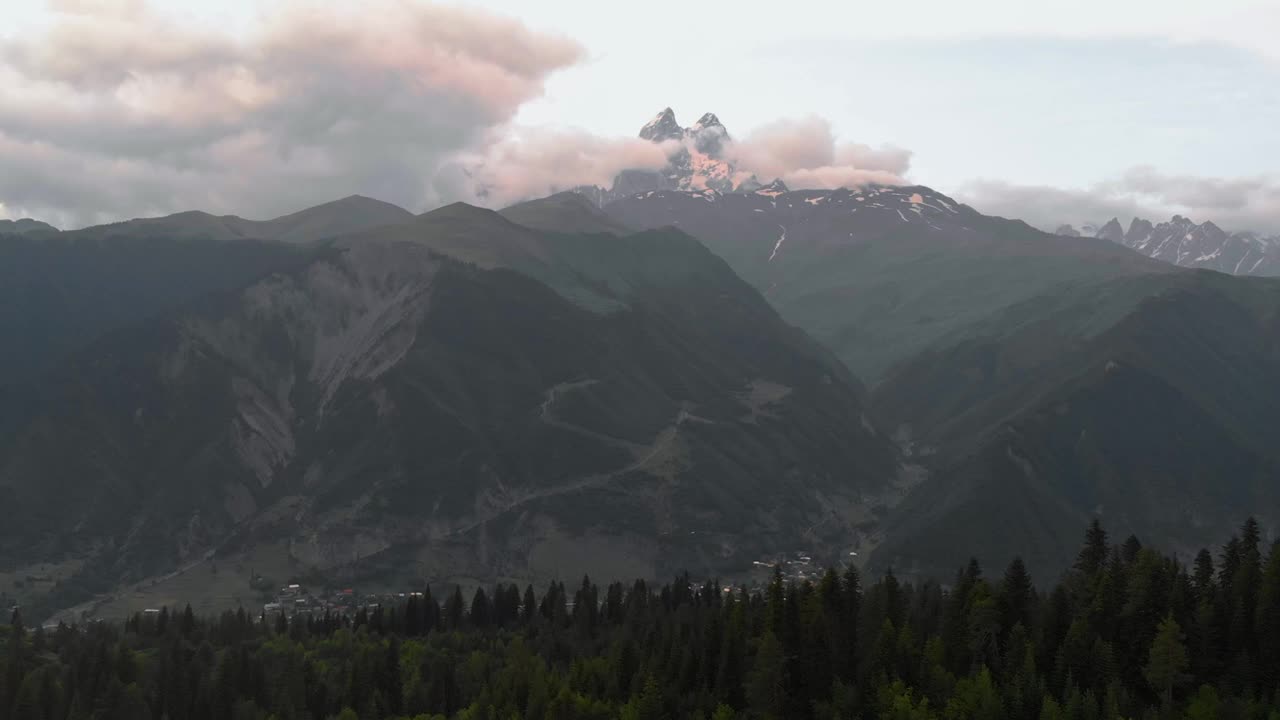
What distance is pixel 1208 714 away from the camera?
185m

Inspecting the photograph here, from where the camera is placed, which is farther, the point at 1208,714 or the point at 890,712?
the point at 890,712

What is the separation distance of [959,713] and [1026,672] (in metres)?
12.1

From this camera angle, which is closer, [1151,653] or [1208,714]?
[1208,714]

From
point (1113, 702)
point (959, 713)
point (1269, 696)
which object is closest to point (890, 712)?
point (959, 713)

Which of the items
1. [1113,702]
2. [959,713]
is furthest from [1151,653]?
[959,713]

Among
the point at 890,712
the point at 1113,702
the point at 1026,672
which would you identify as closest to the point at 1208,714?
the point at 1113,702

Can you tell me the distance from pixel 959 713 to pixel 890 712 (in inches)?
385

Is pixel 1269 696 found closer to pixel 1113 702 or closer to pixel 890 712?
pixel 1113 702

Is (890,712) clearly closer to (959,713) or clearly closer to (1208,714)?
(959,713)

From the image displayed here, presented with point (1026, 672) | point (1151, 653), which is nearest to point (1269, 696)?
point (1151, 653)

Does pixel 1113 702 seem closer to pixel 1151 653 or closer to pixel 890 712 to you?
pixel 1151 653

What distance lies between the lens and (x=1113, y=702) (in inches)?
7382

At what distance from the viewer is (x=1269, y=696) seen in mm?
196125

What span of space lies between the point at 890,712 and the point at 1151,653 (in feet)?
114
